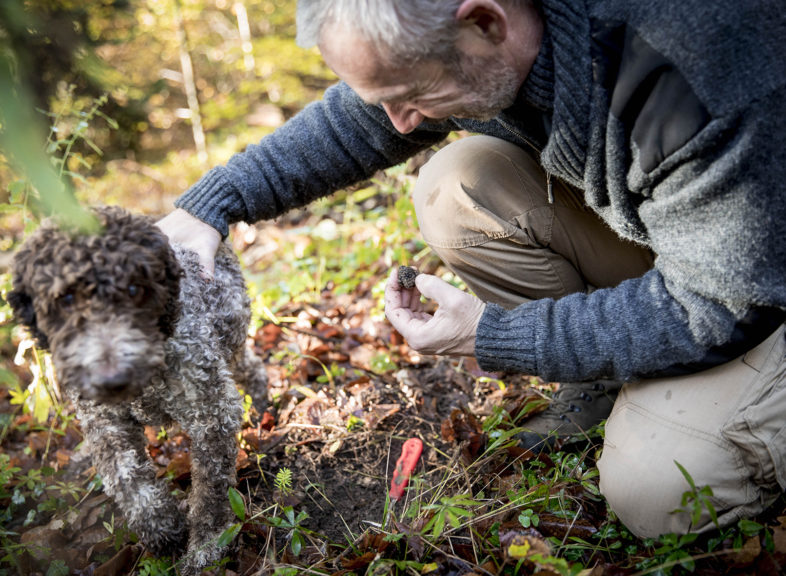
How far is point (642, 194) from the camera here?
7.27ft

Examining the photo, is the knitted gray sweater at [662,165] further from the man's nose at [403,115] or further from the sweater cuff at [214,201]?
the sweater cuff at [214,201]

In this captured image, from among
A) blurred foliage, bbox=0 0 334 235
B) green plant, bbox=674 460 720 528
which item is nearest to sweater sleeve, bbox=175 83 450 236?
green plant, bbox=674 460 720 528

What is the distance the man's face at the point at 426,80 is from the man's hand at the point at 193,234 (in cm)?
116

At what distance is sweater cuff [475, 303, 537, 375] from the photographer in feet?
7.68

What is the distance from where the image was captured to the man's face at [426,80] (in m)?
2.11

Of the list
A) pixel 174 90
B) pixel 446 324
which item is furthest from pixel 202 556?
pixel 174 90

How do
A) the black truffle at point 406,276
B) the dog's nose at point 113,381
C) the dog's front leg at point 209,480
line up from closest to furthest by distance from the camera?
1. the dog's nose at point 113,381
2. the dog's front leg at point 209,480
3. the black truffle at point 406,276

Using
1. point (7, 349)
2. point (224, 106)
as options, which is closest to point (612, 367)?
point (7, 349)

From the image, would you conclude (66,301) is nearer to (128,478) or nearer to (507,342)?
(128,478)

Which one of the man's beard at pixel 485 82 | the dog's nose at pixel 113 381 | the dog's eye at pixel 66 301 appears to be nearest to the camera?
the dog's nose at pixel 113 381

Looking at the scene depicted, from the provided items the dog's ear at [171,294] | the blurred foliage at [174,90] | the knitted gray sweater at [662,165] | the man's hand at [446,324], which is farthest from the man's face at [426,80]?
the blurred foliage at [174,90]

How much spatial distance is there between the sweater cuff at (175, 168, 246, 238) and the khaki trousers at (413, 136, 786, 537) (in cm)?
98

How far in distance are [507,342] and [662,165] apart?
0.87m

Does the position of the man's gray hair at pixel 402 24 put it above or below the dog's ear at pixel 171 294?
above
